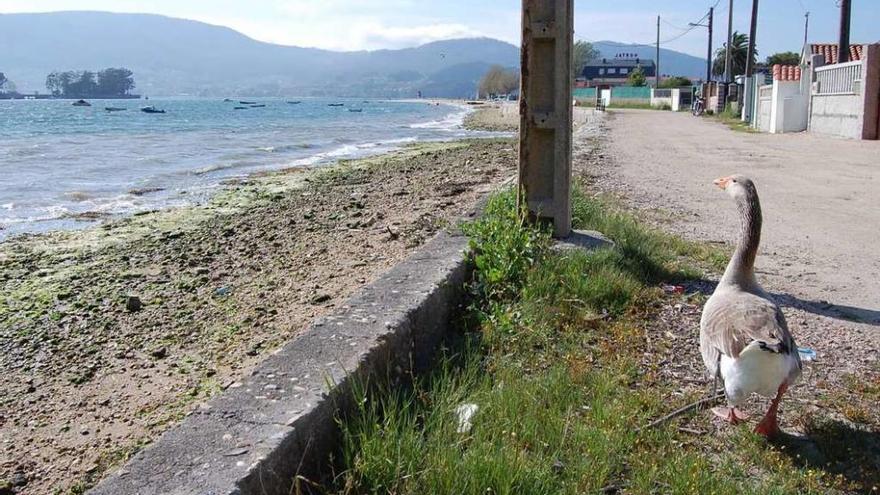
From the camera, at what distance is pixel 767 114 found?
1201 inches

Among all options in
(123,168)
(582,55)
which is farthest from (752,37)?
(582,55)

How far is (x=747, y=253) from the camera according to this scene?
379 cm

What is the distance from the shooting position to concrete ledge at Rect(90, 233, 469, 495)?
227cm

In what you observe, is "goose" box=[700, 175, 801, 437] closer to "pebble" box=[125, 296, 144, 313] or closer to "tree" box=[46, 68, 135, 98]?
"pebble" box=[125, 296, 144, 313]

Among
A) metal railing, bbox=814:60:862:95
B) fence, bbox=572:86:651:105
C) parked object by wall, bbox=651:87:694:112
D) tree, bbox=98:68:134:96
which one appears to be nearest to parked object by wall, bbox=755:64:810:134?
metal railing, bbox=814:60:862:95

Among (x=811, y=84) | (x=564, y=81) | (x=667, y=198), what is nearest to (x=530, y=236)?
(x=564, y=81)

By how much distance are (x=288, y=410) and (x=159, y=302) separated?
4583 millimetres

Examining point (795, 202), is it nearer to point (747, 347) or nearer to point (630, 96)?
point (747, 347)

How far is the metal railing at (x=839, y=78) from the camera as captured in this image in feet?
77.8

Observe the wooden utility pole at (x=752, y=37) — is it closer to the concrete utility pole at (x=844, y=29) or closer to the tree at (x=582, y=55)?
the concrete utility pole at (x=844, y=29)

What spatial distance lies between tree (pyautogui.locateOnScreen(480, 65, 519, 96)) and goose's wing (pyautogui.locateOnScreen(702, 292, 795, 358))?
154m

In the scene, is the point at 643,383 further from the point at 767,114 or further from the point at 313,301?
the point at 767,114

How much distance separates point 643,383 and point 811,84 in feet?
92.2

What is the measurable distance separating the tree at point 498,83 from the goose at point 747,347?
505 ft
